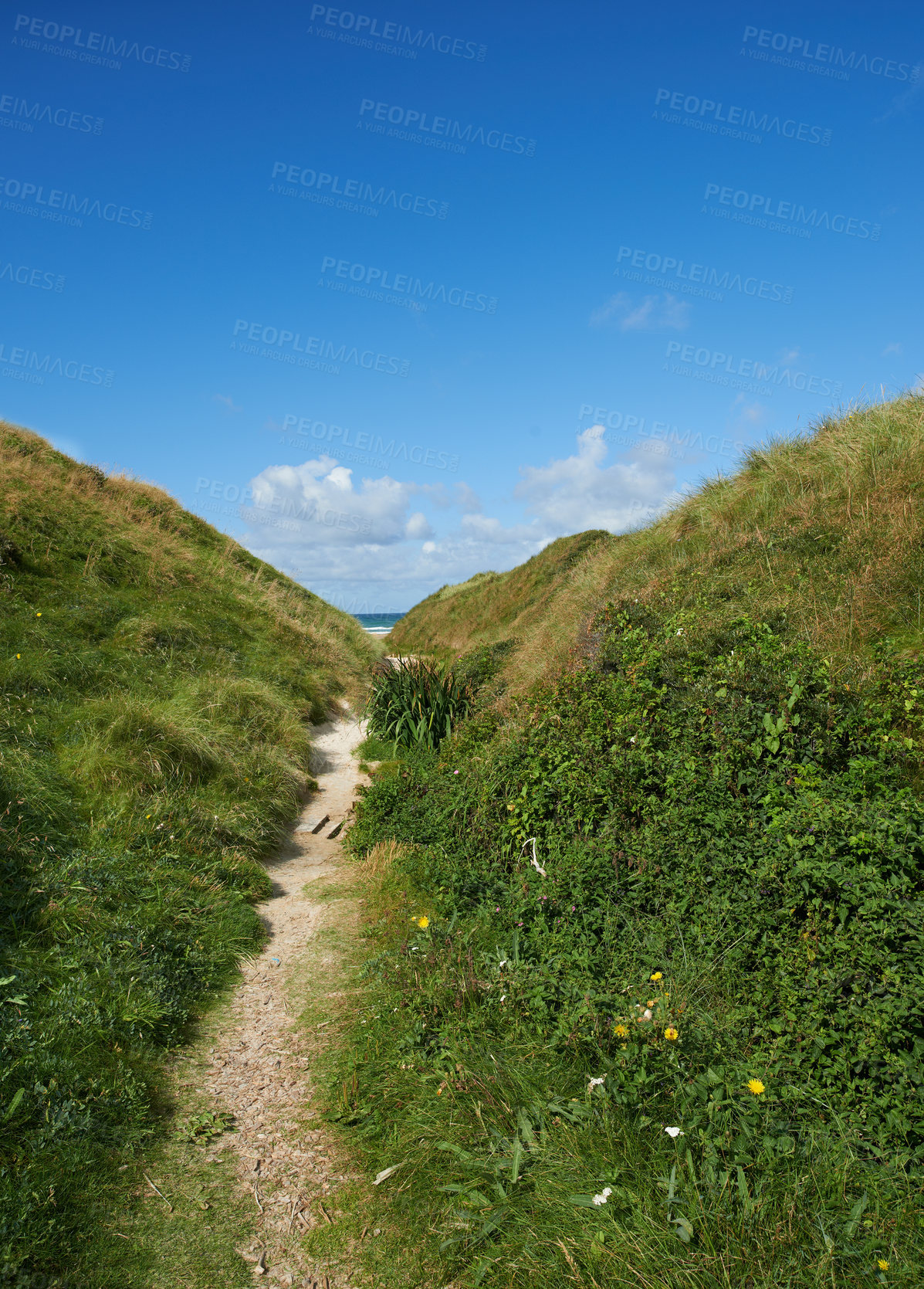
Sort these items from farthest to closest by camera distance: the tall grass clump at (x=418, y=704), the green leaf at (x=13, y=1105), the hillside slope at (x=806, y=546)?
1. the tall grass clump at (x=418, y=704)
2. the hillside slope at (x=806, y=546)
3. the green leaf at (x=13, y=1105)

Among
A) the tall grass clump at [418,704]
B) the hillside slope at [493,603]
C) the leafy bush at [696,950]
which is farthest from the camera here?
the hillside slope at [493,603]

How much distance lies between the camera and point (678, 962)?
399 cm

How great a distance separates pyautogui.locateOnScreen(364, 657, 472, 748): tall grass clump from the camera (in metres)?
10.6

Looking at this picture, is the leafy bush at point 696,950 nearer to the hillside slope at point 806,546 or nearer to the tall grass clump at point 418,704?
the hillside slope at point 806,546

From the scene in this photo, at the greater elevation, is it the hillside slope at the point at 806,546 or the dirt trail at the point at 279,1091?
the hillside slope at the point at 806,546

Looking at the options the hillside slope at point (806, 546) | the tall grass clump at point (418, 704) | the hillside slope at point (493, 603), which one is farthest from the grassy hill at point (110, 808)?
the hillside slope at point (493, 603)

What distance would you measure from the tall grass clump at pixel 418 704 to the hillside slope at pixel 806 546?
98 cm

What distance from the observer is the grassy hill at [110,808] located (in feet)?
11.5

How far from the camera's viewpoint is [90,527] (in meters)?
14.1

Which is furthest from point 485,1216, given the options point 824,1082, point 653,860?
point 653,860

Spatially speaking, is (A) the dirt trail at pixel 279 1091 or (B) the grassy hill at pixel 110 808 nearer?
(A) the dirt trail at pixel 279 1091

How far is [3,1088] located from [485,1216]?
2438 millimetres

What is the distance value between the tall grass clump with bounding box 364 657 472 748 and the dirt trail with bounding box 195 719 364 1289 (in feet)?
11.9

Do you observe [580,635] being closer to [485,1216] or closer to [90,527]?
[485,1216]
